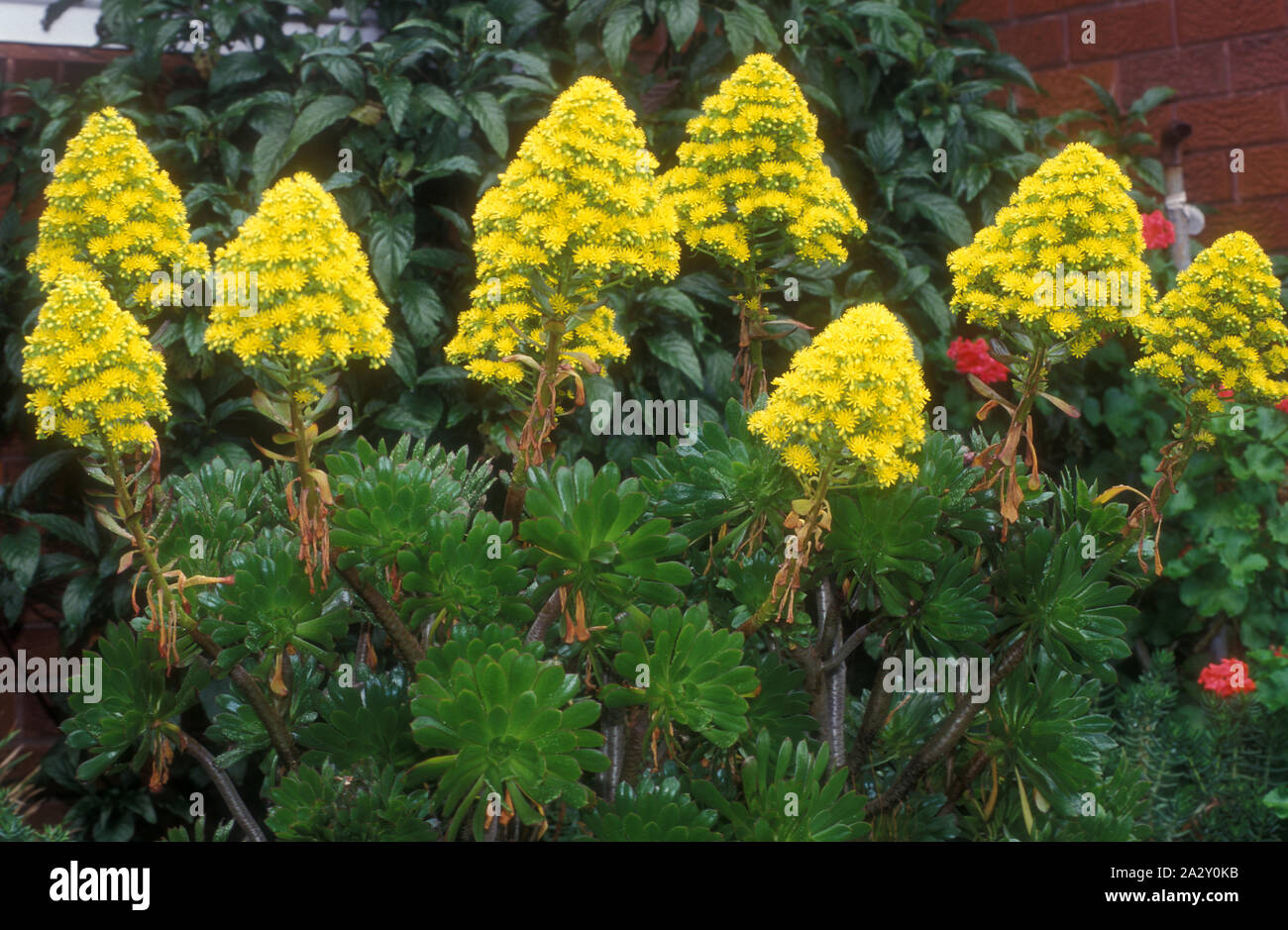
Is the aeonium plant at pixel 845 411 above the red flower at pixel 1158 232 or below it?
below

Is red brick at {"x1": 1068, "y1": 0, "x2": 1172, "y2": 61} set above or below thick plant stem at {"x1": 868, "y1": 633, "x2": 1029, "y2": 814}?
above

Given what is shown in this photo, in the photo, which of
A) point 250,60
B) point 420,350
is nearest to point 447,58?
point 250,60

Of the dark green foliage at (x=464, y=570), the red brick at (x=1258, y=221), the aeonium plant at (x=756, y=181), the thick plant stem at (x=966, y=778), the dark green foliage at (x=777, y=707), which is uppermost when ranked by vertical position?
the red brick at (x=1258, y=221)

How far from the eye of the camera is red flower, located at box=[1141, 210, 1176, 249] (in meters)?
2.87

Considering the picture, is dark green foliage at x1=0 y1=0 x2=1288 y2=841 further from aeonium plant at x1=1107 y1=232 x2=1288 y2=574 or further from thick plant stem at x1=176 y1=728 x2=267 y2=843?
aeonium plant at x1=1107 y1=232 x2=1288 y2=574

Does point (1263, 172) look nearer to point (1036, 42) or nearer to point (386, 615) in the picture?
point (1036, 42)

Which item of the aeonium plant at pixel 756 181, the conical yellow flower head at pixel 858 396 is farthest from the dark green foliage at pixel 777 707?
the aeonium plant at pixel 756 181

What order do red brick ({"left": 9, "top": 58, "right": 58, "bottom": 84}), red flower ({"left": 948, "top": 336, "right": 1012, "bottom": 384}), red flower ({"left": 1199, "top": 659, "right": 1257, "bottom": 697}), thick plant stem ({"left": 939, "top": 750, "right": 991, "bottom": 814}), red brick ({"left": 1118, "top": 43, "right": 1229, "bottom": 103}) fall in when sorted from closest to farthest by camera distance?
thick plant stem ({"left": 939, "top": 750, "right": 991, "bottom": 814}) → red flower ({"left": 1199, "top": 659, "right": 1257, "bottom": 697}) → red flower ({"left": 948, "top": 336, "right": 1012, "bottom": 384}) → red brick ({"left": 9, "top": 58, "right": 58, "bottom": 84}) → red brick ({"left": 1118, "top": 43, "right": 1229, "bottom": 103})

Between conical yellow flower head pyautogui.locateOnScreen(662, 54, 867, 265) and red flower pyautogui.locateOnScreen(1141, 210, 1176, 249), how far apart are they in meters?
1.58

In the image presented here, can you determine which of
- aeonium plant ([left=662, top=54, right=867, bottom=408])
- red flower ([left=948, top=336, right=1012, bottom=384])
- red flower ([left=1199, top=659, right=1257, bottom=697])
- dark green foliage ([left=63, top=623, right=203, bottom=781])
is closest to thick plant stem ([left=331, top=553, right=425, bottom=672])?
dark green foliage ([left=63, top=623, right=203, bottom=781])

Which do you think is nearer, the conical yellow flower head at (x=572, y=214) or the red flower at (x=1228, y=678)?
the conical yellow flower head at (x=572, y=214)

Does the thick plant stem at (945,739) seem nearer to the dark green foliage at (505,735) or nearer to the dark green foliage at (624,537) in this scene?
the dark green foliage at (624,537)

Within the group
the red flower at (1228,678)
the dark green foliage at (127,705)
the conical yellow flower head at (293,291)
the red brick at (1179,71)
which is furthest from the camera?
the red brick at (1179,71)

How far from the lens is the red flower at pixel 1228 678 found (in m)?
2.41
